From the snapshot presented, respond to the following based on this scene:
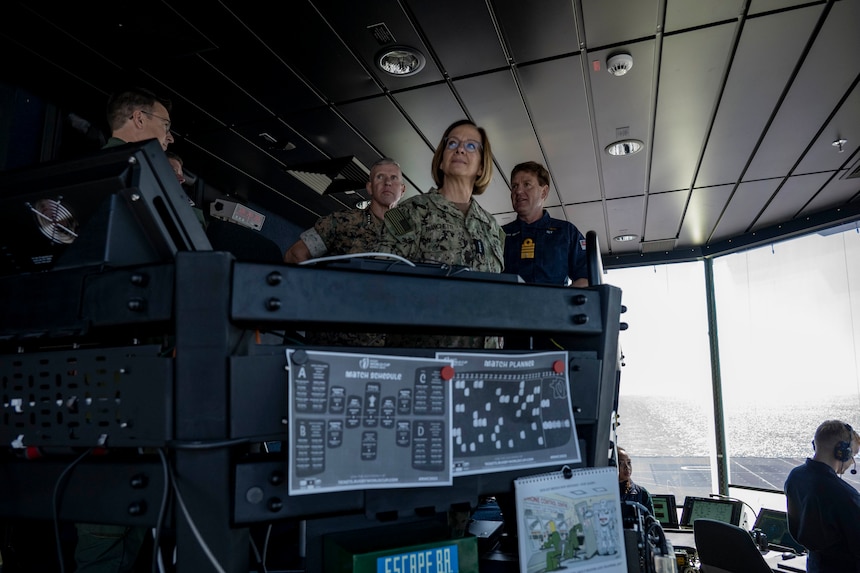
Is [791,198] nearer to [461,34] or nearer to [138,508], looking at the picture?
[461,34]

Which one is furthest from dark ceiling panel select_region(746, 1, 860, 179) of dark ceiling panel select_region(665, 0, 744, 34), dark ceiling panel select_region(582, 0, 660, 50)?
dark ceiling panel select_region(582, 0, 660, 50)

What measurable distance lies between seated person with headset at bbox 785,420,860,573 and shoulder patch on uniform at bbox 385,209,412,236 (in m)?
3.67

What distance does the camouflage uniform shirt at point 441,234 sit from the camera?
4.31 feet

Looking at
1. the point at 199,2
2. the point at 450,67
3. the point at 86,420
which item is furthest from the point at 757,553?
the point at 199,2

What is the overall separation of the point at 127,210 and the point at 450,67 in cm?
296

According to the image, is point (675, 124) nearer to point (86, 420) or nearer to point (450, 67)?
point (450, 67)

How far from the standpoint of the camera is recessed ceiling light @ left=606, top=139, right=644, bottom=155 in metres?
4.28

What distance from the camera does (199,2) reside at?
2.70m

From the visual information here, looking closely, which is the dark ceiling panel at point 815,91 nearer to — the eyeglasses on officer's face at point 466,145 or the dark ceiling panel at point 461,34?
the dark ceiling panel at point 461,34

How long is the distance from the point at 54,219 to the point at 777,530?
18.5 feet

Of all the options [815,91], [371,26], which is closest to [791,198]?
[815,91]

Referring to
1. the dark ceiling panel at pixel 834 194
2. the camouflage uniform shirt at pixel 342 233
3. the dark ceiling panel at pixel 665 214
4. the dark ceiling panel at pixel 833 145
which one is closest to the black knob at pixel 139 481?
the camouflage uniform shirt at pixel 342 233

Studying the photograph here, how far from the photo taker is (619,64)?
3.27 m

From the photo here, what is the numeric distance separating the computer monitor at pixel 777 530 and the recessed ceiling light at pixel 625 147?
320 cm
